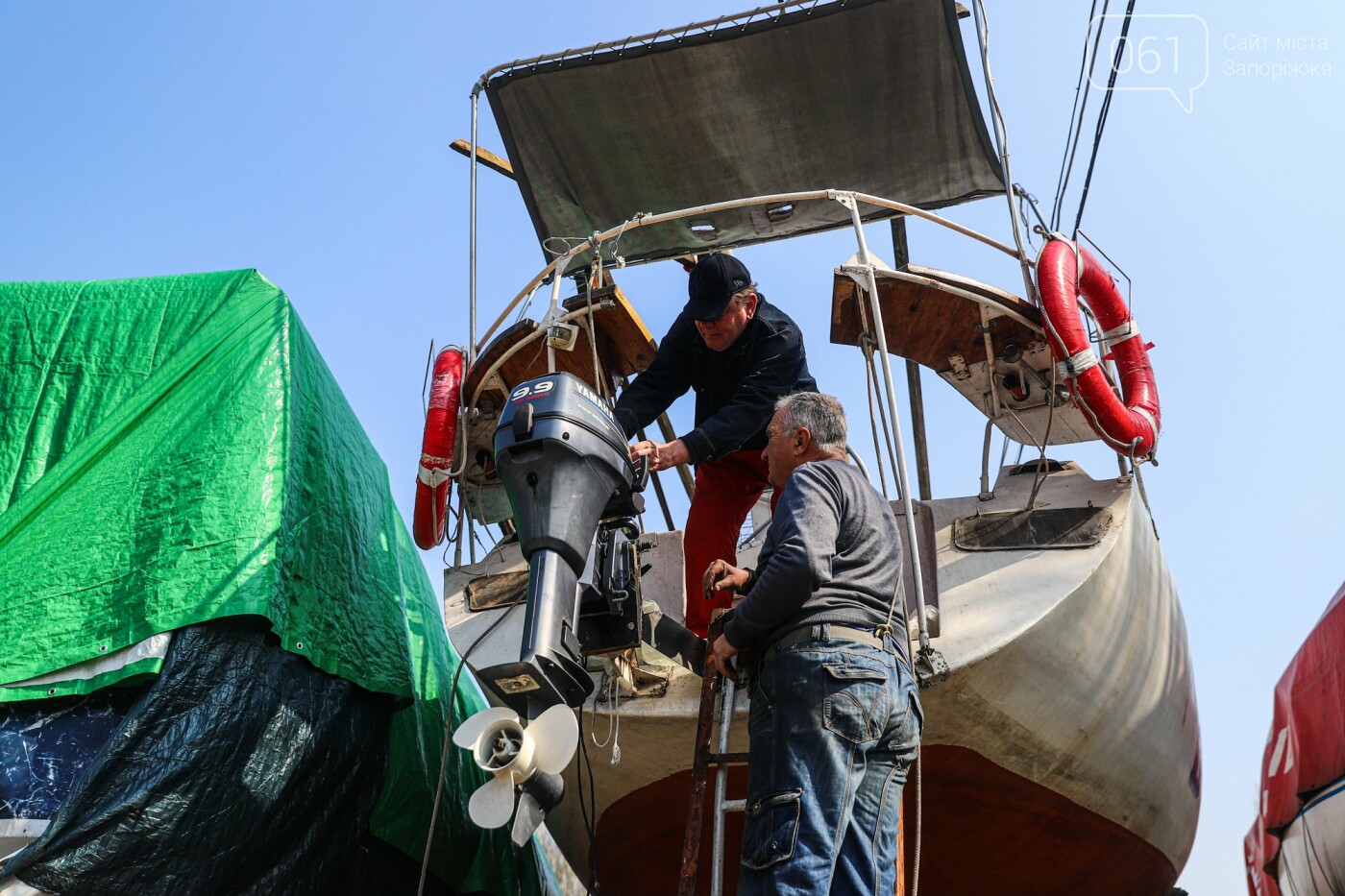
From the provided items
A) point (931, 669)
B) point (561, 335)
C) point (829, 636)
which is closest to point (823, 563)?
point (829, 636)

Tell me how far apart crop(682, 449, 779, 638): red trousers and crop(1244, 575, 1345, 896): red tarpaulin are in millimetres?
2168

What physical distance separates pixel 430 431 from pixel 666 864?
195 cm

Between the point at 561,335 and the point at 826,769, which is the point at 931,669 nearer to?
the point at 826,769

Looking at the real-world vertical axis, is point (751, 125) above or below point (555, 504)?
above

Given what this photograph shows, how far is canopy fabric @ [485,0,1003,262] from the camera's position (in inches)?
261

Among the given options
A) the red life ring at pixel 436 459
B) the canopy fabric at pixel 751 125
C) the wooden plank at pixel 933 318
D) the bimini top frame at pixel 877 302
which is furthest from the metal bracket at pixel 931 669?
the canopy fabric at pixel 751 125

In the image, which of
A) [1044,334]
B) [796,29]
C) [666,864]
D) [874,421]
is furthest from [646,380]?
[796,29]

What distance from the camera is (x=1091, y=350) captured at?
13.9 feet

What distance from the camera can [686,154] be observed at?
714 centimetres

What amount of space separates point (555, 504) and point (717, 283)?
134cm

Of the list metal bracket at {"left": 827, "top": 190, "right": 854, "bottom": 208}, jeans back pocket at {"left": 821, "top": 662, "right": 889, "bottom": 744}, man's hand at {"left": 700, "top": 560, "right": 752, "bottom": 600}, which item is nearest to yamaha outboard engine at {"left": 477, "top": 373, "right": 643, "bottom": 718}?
man's hand at {"left": 700, "top": 560, "right": 752, "bottom": 600}

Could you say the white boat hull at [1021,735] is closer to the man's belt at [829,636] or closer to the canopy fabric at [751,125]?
the man's belt at [829,636]

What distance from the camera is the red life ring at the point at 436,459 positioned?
4648 millimetres

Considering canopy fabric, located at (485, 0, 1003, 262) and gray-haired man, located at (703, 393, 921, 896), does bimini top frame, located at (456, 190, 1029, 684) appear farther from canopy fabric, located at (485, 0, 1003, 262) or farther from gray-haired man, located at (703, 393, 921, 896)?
canopy fabric, located at (485, 0, 1003, 262)
